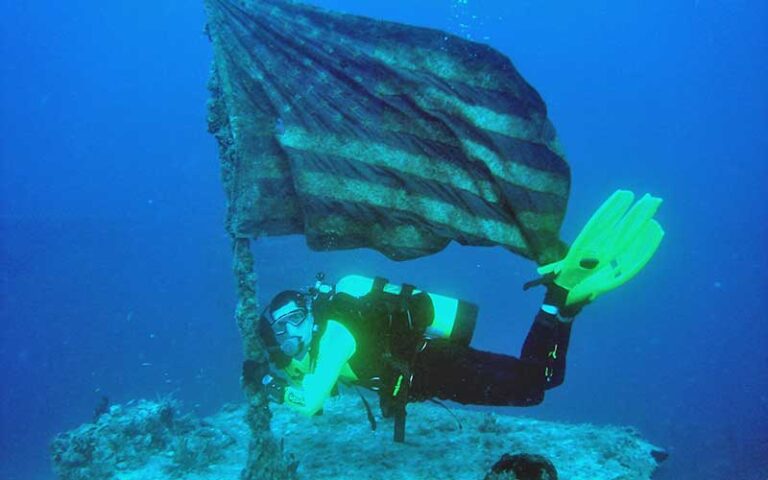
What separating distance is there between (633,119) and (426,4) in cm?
3704

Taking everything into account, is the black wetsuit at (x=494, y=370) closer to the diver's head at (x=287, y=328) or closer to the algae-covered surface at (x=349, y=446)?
the algae-covered surface at (x=349, y=446)

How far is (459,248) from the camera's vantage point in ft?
134

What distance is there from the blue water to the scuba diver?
47.4ft

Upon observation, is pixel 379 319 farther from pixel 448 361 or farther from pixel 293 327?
pixel 448 361

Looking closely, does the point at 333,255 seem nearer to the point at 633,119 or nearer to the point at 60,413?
the point at 60,413

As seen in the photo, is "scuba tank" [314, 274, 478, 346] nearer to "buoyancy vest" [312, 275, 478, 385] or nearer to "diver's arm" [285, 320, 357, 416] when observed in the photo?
"buoyancy vest" [312, 275, 478, 385]

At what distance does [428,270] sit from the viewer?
38.7 meters

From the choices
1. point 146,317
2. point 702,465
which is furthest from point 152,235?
point 702,465

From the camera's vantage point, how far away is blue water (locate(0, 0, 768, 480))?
29.1 m

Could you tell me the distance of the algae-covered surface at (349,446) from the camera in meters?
6.25

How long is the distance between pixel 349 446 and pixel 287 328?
2.46 m

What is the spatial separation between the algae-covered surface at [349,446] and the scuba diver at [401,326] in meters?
0.93

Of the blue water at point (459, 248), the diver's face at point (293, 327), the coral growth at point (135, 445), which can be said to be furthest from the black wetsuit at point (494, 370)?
the blue water at point (459, 248)

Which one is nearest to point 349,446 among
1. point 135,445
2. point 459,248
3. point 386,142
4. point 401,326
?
point 401,326
